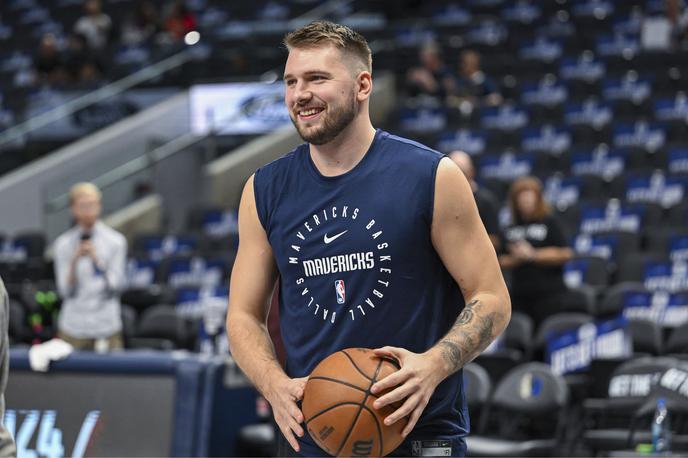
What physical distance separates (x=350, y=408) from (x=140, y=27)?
669 inches

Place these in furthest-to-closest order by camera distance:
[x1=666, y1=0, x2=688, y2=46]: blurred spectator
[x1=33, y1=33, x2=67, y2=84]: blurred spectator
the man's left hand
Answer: [x1=33, y1=33, x2=67, y2=84]: blurred spectator → [x1=666, y1=0, x2=688, y2=46]: blurred spectator → the man's left hand

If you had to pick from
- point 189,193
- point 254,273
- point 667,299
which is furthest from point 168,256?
point 254,273

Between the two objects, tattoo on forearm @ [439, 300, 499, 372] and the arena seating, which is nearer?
tattoo on forearm @ [439, 300, 499, 372]

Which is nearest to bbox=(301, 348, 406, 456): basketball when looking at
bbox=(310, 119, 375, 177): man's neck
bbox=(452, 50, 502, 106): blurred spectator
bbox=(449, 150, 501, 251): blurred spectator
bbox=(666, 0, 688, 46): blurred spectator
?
bbox=(310, 119, 375, 177): man's neck

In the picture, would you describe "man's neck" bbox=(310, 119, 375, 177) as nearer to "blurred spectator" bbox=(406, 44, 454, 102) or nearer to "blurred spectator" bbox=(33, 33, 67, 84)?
"blurred spectator" bbox=(406, 44, 454, 102)

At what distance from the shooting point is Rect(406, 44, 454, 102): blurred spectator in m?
15.6

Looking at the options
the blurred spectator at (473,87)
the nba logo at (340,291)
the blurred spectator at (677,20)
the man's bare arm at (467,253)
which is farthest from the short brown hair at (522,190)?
the blurred spectator at (677,20)

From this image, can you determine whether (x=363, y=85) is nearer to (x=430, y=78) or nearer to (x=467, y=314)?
(x=467, y=314)

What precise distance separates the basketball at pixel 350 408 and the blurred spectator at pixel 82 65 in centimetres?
1491

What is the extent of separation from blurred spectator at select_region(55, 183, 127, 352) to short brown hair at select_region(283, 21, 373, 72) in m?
5.82

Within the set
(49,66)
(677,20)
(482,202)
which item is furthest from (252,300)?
(49,66)

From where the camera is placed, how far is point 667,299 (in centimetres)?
920

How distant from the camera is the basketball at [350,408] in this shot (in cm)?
283

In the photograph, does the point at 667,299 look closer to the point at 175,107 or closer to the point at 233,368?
the point at 233,368
